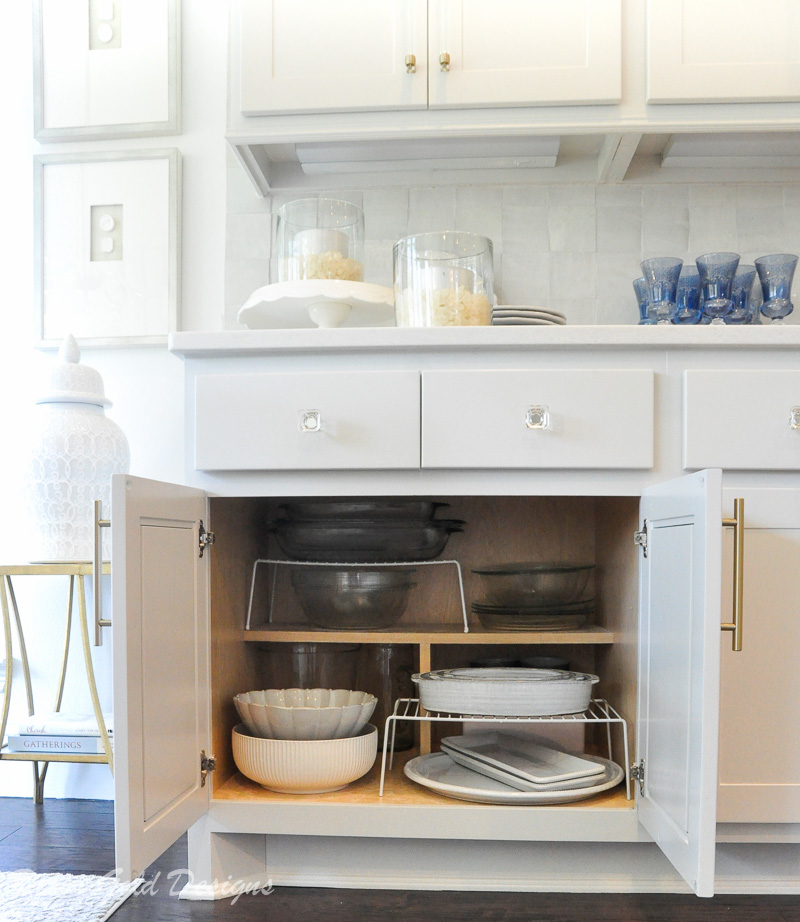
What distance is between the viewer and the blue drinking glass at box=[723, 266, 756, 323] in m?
1.70

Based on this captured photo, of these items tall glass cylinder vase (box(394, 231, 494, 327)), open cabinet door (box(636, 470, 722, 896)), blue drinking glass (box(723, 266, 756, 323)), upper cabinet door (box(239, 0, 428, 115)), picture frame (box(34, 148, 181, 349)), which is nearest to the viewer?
open cabinet door (box(636, 470, 722, 896))

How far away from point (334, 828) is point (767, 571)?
2.47 ft

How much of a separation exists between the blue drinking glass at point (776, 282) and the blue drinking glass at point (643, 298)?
217 millimetres

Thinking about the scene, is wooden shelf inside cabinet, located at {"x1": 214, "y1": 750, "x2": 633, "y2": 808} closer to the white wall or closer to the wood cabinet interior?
the wood cabinet interior

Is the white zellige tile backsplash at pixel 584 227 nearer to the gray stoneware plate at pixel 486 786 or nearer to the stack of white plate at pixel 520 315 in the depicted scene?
the stack of white plate at pixel 520 315

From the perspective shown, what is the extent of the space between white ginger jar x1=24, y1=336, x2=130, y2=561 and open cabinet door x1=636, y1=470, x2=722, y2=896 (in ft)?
3.36

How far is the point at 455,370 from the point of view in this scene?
132 centimetres

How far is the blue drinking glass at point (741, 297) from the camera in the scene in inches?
66.9

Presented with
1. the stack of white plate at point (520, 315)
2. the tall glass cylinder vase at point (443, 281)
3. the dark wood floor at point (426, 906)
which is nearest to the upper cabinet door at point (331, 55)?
the tall glass cylinder vase at point (443, 281)

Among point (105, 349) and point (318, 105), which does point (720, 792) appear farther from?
point (105, 349)

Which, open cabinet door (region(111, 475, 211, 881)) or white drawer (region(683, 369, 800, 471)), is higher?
white drawer (region(683, 369, 800, 471))

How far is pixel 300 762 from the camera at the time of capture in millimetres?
1330

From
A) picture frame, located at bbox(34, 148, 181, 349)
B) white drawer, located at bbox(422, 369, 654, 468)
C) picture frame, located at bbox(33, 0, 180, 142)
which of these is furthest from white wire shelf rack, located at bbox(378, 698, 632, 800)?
picture frame, located at bbox(33, 0, 180, 142)

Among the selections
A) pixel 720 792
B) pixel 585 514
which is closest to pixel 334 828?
pixel 720 792
